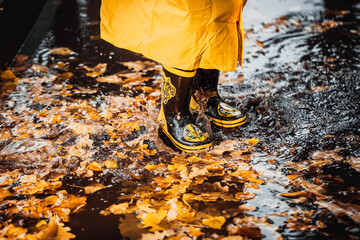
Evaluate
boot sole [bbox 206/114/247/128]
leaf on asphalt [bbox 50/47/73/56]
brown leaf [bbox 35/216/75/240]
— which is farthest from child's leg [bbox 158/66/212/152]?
leaf on asphalt [bbox 50/47/73/56]

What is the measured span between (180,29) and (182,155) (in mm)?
855

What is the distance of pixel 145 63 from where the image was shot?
11.0ft

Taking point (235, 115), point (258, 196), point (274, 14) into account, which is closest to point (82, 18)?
point (274, 14)

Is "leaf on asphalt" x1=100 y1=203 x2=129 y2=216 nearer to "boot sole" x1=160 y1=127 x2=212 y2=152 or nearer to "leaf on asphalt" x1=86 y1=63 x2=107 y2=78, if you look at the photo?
"boot sole" x1=160 y1=127 x2=212 y2=152

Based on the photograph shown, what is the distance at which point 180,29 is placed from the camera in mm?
1664

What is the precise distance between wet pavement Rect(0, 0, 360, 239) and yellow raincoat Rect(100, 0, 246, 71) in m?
0.68

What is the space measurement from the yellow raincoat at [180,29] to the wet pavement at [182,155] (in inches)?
26.8

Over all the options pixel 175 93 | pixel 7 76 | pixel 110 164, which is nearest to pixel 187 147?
pixel 175 93

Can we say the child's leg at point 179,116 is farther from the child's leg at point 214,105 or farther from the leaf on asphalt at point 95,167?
the leaf on asphalt at point 95,167

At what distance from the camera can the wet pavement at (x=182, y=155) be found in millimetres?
1619

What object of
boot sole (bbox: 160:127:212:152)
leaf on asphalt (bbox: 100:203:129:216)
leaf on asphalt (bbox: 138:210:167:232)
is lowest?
leaf on asphalt (bbox: 100:203:129:216)

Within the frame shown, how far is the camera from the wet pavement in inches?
63.7

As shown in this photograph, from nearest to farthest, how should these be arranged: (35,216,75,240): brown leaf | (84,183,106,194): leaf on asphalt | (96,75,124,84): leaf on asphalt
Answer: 1. (35,216,75,240): brown leaf
2. (84,183,106,194): leaf on asphalt
3. (96,75,124,84): leaf on asphalt

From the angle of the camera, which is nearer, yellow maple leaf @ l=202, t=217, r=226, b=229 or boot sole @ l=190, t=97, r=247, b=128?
yellow maple leaf @ l=202, t=217, r=226, b=229
